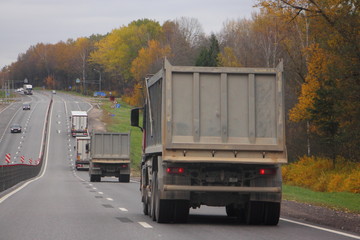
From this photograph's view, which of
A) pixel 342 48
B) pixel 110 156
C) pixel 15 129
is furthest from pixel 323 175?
pixel 15 129

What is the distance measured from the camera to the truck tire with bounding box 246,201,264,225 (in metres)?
15.1

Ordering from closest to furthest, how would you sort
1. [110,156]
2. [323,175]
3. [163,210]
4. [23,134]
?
[163,210] < [323,175] < [110,156] < [23,134]

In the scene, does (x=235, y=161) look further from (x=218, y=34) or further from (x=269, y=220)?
(x=218, y=34)

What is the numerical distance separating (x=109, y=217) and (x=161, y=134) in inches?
117

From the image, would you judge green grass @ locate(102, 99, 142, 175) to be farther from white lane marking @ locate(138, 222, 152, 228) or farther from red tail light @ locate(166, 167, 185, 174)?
red tail light @ locate(166, 167, 185, 174)

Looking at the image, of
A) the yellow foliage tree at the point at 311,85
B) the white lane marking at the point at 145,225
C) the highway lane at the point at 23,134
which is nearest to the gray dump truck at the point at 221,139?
the white lane marking at the point at 145,225

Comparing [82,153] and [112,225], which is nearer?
[112,225]

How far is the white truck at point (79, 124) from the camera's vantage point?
106875mm

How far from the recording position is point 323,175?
40.8m

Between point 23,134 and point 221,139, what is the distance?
102 m

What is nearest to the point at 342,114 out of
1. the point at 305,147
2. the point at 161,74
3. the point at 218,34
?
the point at 305,147

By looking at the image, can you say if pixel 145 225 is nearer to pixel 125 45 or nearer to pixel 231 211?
pixel 231 211

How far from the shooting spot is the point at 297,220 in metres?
17.0

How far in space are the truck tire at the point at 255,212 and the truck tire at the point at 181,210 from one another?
1.20 metres
